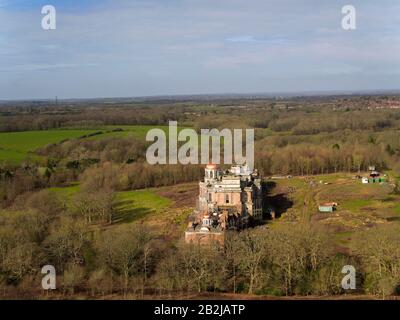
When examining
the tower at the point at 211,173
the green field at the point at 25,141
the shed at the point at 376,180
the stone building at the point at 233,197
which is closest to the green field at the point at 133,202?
the stone building at the point at 233,197

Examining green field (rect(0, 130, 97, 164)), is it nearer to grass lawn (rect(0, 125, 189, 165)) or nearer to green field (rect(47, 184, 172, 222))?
grass lawn (rect(0, 125, 189, 165))

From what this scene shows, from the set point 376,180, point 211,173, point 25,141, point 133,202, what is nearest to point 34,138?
point 25,141

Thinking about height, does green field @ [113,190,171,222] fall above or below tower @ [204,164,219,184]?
below

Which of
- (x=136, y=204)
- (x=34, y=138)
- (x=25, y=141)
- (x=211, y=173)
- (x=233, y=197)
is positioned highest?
(x=34, y=138)

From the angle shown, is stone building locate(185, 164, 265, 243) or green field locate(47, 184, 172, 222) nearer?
stone building locate(185, 164, 265, 243)

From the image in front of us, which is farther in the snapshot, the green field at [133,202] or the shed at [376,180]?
the shed at [376,180]

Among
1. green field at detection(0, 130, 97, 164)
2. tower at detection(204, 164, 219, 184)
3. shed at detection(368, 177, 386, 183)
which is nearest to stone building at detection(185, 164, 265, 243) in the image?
tower at detection(204, 164, 219, 184)

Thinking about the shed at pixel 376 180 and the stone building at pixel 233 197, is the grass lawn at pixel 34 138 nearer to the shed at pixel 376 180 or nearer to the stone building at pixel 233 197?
the stone building at pixel 233 197

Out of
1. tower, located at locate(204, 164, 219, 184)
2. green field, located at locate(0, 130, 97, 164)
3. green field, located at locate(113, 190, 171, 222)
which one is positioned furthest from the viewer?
green field, located at locate(0, 130, 97, 164)

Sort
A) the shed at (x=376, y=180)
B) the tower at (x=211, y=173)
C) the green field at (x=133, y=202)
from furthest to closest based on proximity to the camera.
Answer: the shed at (x=376, y=180) → the green field at (x=133, y=202) → the tower at (x=211, y=173)

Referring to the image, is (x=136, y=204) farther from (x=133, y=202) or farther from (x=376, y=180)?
(x=376, y=180)
